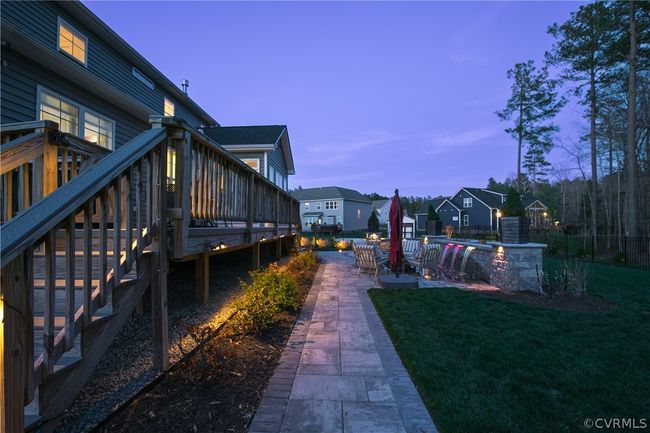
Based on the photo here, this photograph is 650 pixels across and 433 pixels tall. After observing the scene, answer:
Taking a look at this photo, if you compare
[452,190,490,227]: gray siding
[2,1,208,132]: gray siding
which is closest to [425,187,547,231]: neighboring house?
[452,190,490,227]: gray siding

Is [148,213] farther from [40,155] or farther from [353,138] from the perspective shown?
[353,138]

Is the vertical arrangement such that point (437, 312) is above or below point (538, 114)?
below

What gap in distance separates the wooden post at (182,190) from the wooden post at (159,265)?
18cm

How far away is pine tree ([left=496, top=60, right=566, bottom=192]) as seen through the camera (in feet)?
78.0

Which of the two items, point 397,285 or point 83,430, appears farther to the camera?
point 397,285

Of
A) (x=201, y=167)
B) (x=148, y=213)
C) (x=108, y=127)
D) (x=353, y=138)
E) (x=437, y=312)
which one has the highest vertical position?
(x=353, y=138)

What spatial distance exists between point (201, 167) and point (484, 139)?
59.2 meters

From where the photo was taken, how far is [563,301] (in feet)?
20.6

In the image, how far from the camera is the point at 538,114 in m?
24.6

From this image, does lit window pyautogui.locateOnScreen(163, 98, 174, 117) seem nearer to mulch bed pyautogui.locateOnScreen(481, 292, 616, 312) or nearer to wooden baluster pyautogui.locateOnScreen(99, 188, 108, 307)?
wooden baluster pyautogui.locateOnScreen(99, 188, 108, 307)

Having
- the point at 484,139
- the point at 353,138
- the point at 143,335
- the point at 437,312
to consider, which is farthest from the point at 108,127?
the point at 353,138

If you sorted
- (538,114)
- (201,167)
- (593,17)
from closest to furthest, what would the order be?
(201,167)
(593,17)
(538,114)

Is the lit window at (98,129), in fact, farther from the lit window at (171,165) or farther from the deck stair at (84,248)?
the deck stair at (84,248)

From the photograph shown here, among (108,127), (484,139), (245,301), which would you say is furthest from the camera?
(484,139)
